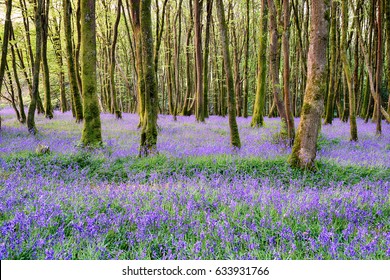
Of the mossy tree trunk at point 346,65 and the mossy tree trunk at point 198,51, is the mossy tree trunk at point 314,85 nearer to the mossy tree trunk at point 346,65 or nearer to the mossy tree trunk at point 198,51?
the mossy tree trunk at point 346,65

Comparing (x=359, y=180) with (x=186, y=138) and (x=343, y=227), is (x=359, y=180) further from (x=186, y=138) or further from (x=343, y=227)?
(x=186, y=138)

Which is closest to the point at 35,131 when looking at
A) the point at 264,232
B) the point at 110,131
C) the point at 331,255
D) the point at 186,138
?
the point at 110,131

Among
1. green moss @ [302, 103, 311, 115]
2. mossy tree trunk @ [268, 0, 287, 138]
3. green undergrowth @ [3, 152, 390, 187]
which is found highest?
mossy tree trunk @ [268, 0, 287, 138]

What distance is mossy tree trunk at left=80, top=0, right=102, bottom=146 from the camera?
8734 millimetres

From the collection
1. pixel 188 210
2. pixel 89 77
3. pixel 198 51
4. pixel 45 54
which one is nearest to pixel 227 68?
pixel 89 77

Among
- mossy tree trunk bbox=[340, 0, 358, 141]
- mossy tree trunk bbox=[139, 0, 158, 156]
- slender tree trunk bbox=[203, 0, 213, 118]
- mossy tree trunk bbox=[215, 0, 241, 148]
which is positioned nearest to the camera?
mossy tree trunk bbox=[139, 0, 158, 156]

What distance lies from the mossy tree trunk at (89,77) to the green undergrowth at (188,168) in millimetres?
1353

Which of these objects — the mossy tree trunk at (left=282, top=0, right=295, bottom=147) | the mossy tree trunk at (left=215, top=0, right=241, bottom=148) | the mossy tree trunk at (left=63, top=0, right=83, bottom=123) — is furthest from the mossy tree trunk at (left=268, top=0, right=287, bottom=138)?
the mossy tree trunk at (left=63, top=0, right=83, bottom=123)

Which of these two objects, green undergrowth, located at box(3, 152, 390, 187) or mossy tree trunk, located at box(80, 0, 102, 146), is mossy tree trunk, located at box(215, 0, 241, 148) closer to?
green undergrowth, located at box(3, 152, 390, 187)

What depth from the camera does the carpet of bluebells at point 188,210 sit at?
3088 millimetres

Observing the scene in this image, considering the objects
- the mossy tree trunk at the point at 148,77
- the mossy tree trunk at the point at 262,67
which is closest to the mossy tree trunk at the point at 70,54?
the mossy tree trunk at the point at 148,77

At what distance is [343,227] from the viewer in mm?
3850

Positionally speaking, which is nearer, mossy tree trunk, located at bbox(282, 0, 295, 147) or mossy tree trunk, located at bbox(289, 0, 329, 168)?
mossy tree trunk, located at bbox(289, 0, 329, 168)

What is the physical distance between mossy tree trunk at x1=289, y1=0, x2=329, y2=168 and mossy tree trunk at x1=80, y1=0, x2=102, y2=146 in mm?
5868
